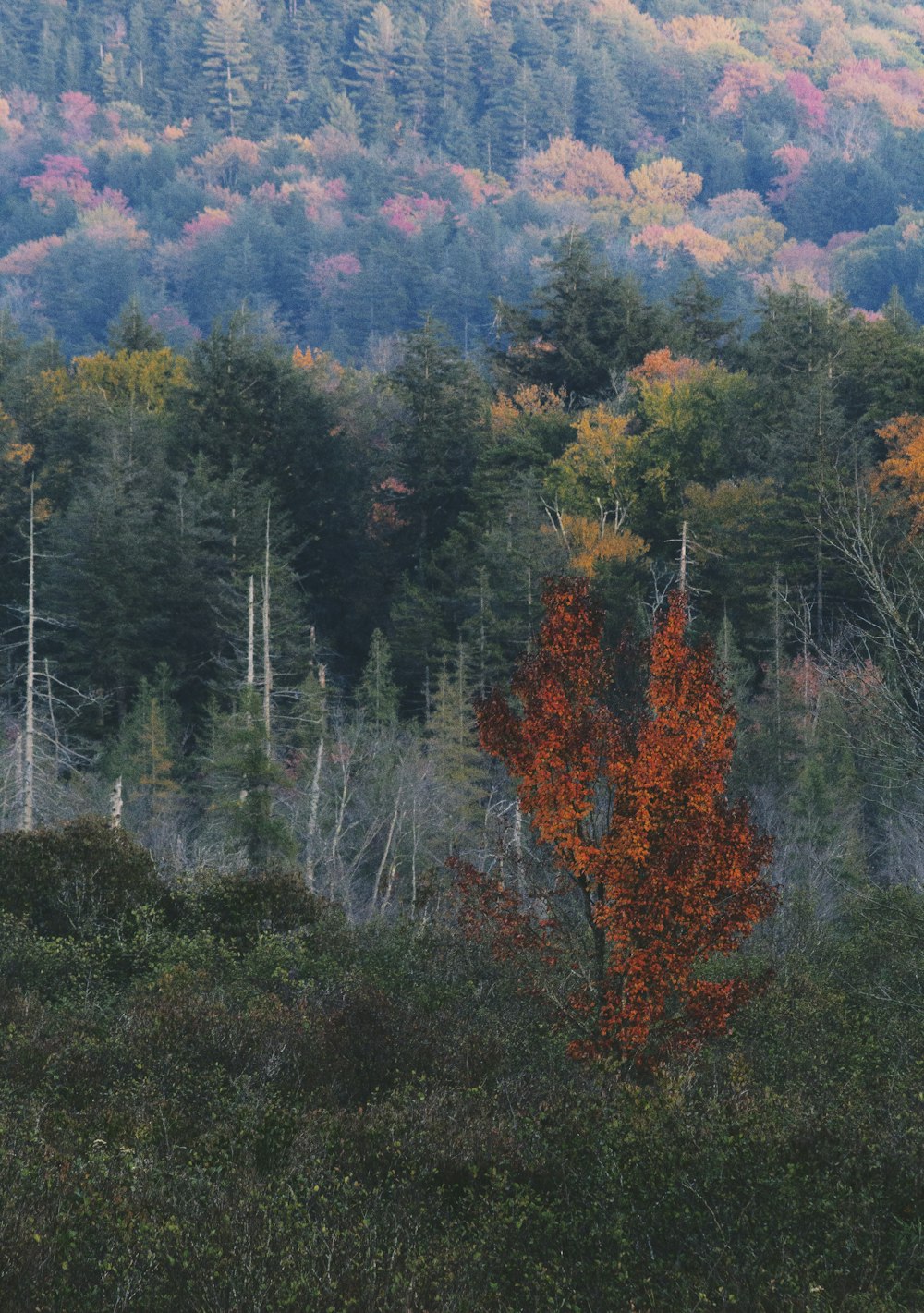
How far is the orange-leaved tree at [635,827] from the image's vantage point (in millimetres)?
14781

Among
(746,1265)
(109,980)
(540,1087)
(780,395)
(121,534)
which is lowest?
(121,534)

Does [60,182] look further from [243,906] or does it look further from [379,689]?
[243,906]

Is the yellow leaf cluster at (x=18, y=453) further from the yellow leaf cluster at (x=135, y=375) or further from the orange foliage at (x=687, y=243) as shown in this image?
the orange foliage at (x=687, y=243)

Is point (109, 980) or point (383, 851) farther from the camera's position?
point (383, 851)

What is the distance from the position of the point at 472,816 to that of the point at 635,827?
31927 millimetres

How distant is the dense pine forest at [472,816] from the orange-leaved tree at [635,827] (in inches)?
2.0

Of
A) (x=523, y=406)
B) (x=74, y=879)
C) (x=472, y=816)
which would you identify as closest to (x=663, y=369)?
(x=523, y=406)

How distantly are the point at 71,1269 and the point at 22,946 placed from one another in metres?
10.8

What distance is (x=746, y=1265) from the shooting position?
9039mm

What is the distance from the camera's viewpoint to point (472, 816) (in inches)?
1831

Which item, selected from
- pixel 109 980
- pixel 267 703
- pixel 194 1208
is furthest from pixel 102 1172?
pixel 267 703

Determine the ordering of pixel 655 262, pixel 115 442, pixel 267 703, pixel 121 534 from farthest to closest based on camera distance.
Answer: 1. pixel 655 262
2. pixel 115 442
3. pixel 121 534
4. pixel 267 703

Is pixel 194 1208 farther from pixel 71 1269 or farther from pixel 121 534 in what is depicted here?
pixel 121 534

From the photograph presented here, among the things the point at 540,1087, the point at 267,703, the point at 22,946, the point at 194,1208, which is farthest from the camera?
the point at 267,703
